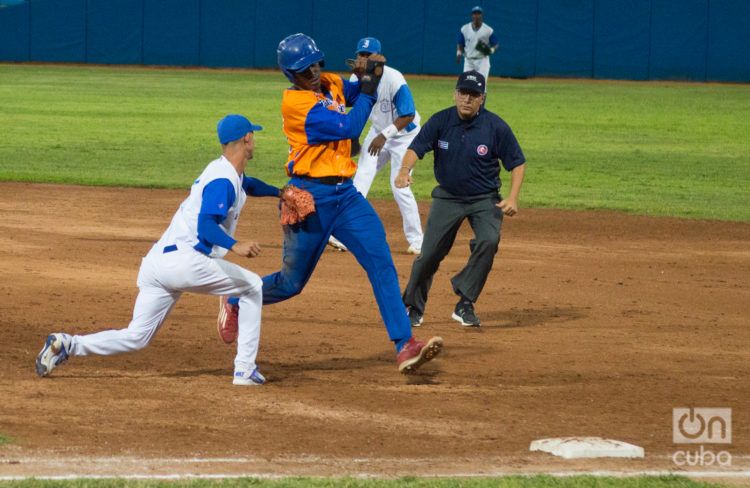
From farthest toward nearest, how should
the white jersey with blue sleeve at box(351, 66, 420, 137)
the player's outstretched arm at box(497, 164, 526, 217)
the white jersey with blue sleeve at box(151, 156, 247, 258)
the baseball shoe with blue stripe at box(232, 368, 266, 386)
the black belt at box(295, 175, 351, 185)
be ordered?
the white jersey with blue sleeve at box(351, 66, 420, 137)
the player's outstretched arm at box(497, 164, 526, 217)
the black belt at box(295, 175, 351, 185)
the baseball shoe with blue stripe at box(232, 368, 266, 386)
the white jersey with blue sleeve at box(151, 156, 247, 258)

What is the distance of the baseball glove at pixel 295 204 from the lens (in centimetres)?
751

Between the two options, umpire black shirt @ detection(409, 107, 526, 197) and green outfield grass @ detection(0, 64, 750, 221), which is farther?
green outfield grass @ detection(0, 64, 750, 221)

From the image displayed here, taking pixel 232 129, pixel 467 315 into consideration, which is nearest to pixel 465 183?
pixel 467 315

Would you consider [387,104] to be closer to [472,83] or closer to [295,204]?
[472,83]

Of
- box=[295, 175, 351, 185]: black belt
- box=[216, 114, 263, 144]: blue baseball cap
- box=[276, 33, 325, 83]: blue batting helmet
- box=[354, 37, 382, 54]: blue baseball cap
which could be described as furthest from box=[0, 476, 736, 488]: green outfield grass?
box=[354, 37, 382, 54]: blue baseball cap

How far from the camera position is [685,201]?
16.3m

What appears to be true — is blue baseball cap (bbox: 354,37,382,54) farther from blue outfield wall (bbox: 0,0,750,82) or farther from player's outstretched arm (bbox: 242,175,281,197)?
blue outfield wall (bbox: 0,0,750,82)

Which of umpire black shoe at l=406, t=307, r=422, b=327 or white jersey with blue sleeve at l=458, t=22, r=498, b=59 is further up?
white jersey with blue sleeve at l=458, t=22, r=498, b=59

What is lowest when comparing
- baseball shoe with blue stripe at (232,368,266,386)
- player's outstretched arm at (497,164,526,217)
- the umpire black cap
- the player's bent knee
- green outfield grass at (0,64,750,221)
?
green outfield grass at (0,64,750,221)

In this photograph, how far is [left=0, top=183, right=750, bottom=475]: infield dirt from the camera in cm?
623

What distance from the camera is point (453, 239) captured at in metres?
9.29

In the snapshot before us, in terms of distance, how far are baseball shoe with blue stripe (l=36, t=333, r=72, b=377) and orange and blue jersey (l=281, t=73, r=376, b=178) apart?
5.58 feet

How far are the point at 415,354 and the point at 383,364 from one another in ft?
2.43

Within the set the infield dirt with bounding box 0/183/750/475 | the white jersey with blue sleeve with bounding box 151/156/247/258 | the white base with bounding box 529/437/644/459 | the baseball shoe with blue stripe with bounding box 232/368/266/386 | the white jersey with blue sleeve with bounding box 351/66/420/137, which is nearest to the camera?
the white base with bounding box 529/437/644/459
